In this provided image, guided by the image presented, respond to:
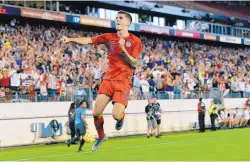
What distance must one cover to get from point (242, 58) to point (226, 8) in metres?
9.90

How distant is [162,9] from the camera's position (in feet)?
135

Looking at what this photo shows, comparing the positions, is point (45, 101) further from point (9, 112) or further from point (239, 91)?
point (239, 91)

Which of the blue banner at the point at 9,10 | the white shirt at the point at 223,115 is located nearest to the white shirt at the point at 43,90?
the blue banner at the point at 9,10

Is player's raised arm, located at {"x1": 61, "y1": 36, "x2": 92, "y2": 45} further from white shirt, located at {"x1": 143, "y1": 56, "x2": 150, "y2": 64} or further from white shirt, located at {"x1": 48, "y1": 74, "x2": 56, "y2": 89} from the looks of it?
white shirt, located at {"x1": 143, "y1": 56, "x2": 150, "y2": 64}

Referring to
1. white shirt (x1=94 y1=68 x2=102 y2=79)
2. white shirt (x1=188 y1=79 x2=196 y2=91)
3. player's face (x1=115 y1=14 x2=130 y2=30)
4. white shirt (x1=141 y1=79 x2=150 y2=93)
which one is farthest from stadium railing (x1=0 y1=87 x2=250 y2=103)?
player's face (x1=115 y1=14 x2=130 y2=30)

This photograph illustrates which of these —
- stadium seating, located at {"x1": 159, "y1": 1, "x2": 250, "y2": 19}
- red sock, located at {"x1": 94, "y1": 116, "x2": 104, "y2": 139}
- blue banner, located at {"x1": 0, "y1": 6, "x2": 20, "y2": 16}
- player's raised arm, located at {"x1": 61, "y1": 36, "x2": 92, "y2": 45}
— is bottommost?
red sock, located at {"x1": 94, "y1": 116, "x2": 104, "y2": 139}

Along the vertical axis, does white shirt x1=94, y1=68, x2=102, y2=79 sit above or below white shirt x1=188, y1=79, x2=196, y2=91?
above

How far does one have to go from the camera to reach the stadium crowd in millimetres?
21328

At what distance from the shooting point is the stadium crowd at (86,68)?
2133cm

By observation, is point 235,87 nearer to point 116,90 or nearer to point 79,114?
point 79,114

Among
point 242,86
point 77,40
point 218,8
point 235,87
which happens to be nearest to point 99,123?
point 77,40

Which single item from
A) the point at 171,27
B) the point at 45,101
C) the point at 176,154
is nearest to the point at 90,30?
the point at 171,27

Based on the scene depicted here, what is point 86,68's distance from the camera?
25.4m

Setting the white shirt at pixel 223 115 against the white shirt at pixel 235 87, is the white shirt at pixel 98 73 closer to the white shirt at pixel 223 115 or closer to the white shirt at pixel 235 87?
the white shirt at pixel 223 115
